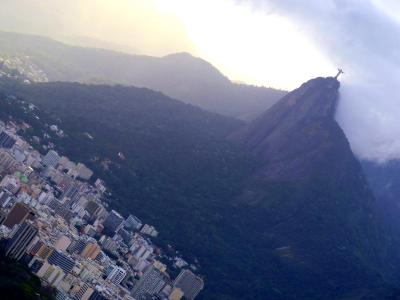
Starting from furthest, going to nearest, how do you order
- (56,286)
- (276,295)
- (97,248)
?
(276,295) → (97,248) → (56,286)

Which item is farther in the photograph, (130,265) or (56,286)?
(130,265)

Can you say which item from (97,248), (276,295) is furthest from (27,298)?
(276,295)

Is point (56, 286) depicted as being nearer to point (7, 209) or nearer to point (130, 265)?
point (7, 209)

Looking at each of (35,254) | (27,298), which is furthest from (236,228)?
(27,298)

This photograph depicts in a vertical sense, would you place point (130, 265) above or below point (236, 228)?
below

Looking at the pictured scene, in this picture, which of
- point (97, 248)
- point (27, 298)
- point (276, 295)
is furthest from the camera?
point (276, 295)

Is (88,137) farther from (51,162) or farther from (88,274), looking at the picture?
(88,274)

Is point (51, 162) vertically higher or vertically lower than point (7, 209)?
higher

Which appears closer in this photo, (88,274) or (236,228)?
(88,274)

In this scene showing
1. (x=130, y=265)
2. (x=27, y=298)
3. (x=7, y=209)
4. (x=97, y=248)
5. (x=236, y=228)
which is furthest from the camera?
(x=236, y=228)

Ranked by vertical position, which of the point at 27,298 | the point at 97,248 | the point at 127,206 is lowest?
the point at 27,298
